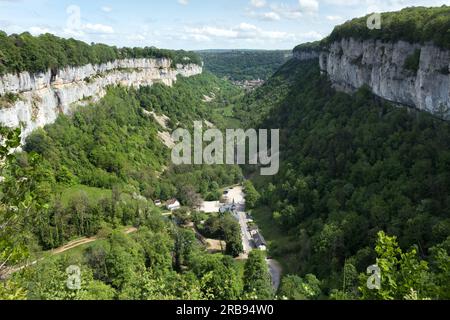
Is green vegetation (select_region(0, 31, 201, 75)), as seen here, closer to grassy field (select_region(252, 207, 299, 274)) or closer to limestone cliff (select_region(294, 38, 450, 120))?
grassy field (select_region(252, 207, 299, 274))

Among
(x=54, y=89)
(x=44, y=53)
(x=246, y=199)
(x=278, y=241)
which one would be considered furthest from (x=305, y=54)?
(x=278, y=241)

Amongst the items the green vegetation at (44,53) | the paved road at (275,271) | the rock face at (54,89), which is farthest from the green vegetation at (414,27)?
the green vegetation at (44,53)

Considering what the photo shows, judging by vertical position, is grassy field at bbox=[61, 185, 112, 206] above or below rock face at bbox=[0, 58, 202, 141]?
below

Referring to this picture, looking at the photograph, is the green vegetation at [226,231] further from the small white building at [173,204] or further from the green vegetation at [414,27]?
the green vegetation at [414,27]

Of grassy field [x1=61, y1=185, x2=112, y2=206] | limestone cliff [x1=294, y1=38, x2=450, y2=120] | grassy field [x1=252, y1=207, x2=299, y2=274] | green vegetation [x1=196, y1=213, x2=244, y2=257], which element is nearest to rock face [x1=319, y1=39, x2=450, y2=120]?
limestone cliff [x1=294, y1=38, x2=450, y2=120]

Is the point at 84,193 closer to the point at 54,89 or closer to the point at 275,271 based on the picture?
the point at 54,89

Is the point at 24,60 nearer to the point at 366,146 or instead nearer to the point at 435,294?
the point at 366,146
